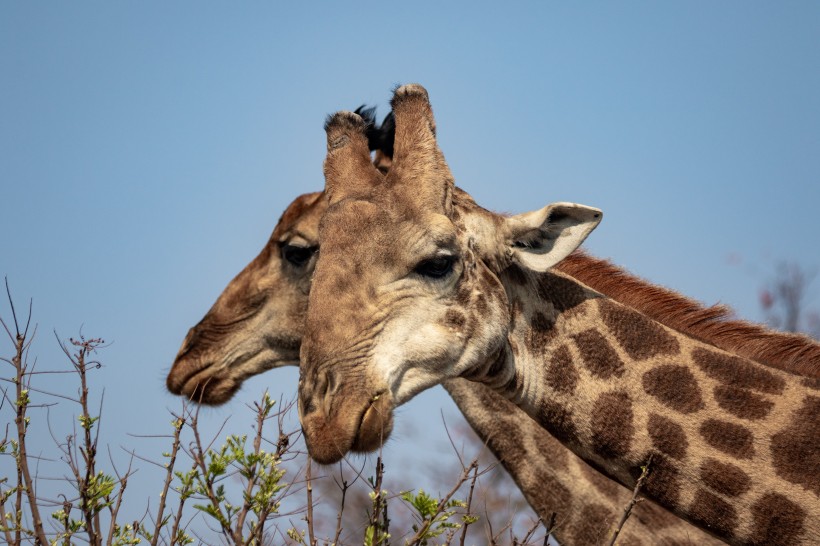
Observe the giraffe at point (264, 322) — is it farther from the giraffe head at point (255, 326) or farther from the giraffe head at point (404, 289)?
the giraffe head at point (404, 289)

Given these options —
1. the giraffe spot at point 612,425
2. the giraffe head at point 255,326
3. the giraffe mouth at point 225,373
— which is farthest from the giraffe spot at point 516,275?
the giraffe mouth at point 225,373

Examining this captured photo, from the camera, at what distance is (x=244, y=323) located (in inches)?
337

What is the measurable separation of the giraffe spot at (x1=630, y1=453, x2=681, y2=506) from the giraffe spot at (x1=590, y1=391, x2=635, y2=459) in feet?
0.46

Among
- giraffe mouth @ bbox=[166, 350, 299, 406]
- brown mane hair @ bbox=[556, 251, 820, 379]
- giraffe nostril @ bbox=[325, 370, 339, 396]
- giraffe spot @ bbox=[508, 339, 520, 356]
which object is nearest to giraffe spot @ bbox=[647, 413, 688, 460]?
brown mane hair @ bbox=[556, 251, 820, 379]

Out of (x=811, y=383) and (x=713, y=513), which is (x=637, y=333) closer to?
(x=811, y=383)

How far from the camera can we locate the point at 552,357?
18.6ft

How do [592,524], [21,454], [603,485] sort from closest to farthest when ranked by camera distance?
[21,454] < [592,524] < [603,485]

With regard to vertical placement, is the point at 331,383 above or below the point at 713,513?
below

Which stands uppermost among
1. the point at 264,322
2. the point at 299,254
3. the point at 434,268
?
the point at 299,254

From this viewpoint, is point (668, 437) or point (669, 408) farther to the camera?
point (669, 408)

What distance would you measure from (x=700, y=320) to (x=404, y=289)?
71.9 inches

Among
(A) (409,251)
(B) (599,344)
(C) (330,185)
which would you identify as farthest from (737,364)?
(C) (330,185)

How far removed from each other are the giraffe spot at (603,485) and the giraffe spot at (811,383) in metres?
1.65

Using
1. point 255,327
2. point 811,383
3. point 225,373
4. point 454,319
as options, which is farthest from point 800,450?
point 225,373
